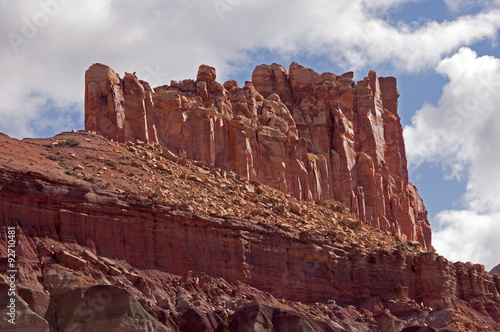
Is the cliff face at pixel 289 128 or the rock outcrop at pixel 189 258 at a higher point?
the cliff face at pixel 289 128

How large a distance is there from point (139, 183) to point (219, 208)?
520 cm

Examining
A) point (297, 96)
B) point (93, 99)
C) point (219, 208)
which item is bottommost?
point (219, 208)

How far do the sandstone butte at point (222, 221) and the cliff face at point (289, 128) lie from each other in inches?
6.3

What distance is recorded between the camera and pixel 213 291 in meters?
59.9

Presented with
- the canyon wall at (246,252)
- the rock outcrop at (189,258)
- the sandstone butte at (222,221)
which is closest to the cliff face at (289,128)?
the sandstone butte at (222,221)

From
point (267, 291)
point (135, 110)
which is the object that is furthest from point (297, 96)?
point (267, 291)

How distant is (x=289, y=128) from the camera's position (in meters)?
94.9

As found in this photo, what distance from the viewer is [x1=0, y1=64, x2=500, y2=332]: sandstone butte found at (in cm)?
5462

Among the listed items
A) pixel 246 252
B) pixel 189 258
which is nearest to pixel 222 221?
pixel 246 252

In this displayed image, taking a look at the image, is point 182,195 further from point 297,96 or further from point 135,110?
point 297,96

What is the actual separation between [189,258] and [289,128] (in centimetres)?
3489

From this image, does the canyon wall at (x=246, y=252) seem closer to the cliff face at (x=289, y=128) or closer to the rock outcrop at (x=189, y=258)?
the rock outcrop at (x=189, y=258)

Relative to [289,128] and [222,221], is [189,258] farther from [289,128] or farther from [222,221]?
[289,128]

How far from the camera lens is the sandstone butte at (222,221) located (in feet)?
179
